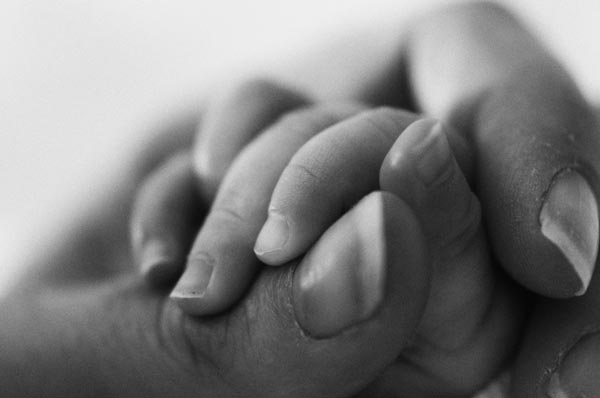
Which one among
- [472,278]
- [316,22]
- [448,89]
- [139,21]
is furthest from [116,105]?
[472,278]

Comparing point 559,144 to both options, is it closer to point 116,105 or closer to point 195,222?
point 195,222

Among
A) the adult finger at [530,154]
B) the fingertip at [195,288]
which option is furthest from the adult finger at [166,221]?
the adult finger at [530,154]

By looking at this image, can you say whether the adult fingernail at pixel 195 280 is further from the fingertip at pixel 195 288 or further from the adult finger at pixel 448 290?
the adult finger at pixel 448 290

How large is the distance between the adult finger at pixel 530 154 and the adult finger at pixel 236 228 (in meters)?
0.12

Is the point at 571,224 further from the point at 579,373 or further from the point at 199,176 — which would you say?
the point at 199,176

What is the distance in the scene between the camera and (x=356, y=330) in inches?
14.1

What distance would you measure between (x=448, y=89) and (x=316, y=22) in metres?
0.55

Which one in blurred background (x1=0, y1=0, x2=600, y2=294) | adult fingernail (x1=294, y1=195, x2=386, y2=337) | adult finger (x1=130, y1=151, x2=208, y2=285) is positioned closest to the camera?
adult fingernail (x1=294, y1=195, x2=386, y2=337)

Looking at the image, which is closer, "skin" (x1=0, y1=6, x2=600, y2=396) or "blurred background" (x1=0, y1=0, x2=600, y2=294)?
"skin" (x1=0, y1=6, x2=600, y2=396)

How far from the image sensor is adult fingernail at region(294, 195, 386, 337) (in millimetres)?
342

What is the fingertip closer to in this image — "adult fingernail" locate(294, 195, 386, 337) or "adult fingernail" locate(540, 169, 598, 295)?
"adult fingernail" locate(294, 195, 386, 337)

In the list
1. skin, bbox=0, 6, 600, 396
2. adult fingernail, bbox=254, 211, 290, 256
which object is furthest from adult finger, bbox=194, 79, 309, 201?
adult fingernail, bbox=254, 211, 290, 256

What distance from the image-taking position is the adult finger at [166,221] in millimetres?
530

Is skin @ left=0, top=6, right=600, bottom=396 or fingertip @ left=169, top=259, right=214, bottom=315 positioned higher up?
fingertip @ left=169, top=259, right=214, bottom=315
